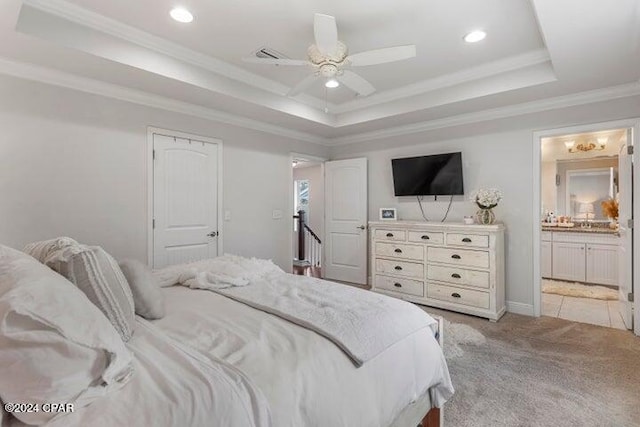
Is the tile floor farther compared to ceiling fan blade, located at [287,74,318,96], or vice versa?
the tile floor

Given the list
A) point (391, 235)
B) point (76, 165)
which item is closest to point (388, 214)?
point (391, 235)

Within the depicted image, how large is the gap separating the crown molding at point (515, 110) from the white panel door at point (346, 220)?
1.94ft

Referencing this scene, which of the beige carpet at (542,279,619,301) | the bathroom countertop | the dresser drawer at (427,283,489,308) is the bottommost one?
the beige carpet at (542,279,619,301)

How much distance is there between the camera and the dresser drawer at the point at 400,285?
13.5 feet

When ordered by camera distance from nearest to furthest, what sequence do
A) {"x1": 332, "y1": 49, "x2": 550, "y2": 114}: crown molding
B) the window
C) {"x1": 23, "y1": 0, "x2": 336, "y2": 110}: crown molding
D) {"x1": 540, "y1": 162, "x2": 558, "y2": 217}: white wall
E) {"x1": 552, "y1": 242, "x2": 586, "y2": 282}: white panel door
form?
1. {"x1": 23, "y1": 0, "x2": 336, "y2": 110}: crown molding
2. {"x1": 332, "y1": 49, "x2": 550, "y2": 114}: crown molding
3. {"x1": 552, "y1": 242, "x2": 586, "y2": 282}: white panel door
4. {"x1": 540, "y1": 162, "x2": 558, "y2": 217}: white wall
5. the window

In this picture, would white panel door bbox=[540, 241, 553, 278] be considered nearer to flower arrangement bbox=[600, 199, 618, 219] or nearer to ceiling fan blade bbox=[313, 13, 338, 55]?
flower arrangement bbox=[600, 199, 618, 219]

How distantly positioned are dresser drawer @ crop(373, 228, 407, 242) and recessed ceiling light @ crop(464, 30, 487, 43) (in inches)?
90.0

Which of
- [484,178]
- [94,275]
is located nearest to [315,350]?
[94,275]

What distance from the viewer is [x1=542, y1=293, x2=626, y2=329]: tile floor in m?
3.61

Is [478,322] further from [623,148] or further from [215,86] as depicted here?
[215,86]

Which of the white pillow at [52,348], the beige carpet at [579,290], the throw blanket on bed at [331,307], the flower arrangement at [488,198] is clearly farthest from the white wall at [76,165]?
the beige carpet at [579,290]

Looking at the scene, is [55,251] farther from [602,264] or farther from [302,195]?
[302,195]

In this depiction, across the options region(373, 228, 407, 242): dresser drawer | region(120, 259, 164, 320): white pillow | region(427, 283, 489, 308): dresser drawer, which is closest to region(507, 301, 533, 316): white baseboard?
region(427, 283, 489, 308): dresser drawer

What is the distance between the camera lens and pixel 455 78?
11.7 feet
